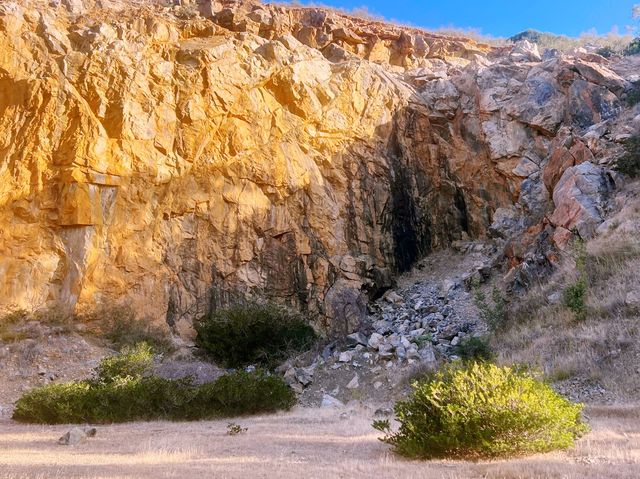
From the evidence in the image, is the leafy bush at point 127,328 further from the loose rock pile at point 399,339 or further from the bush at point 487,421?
the bush at point 487,421

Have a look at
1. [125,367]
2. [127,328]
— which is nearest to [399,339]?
[125,367]

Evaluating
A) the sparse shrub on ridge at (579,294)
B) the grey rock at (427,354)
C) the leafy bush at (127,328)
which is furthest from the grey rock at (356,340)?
the leafy bush at (127,328)

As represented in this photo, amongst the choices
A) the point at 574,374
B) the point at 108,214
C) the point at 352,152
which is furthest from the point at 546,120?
the point at 108,214

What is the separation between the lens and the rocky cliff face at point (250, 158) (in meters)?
18.6

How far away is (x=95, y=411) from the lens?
35.8 ft

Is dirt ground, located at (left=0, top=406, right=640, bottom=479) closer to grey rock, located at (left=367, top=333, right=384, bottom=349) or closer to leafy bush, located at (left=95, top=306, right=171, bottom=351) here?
grey rock, located at (left=367, top=333, right=384, bottom=349)

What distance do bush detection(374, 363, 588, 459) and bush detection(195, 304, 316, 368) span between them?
1165 centimetres

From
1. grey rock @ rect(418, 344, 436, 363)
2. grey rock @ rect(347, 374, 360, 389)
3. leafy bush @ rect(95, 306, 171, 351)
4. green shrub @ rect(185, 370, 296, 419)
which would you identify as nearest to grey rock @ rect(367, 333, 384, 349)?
grey rock @ rect(418, 344, 436, 363)

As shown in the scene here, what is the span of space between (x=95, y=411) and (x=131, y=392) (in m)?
0.79

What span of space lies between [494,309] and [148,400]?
10591 millimetres

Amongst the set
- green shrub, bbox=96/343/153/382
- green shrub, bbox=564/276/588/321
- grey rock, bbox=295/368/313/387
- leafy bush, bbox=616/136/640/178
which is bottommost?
grey rock, bbox=295/368/313/387

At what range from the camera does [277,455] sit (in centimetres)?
653

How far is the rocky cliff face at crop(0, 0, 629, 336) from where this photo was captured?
60.9 ft

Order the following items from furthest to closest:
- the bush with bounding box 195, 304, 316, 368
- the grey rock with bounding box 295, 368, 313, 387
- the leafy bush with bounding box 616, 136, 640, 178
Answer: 1. the bush with bounding box 195, 304, 316, 368
2. the leafy bush with bounding box 616, 136, 640, 178
3. the grey rock with bounding box 295, 368, 313, 387
